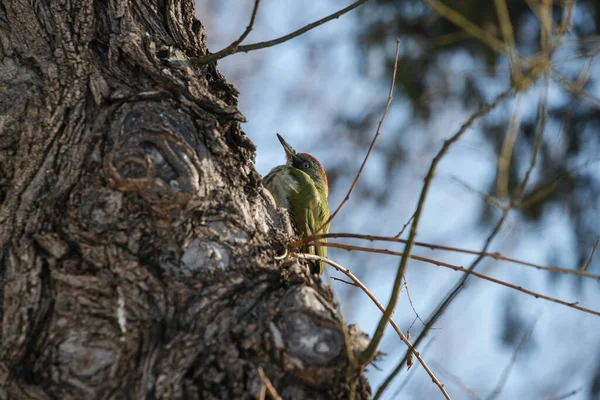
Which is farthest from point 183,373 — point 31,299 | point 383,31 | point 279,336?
point 383,31

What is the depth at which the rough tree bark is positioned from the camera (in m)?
1.94

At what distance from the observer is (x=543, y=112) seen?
211cm

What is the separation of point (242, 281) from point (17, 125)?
3.13 feet

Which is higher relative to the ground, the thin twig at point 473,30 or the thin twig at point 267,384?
the thin twig at point 473,30

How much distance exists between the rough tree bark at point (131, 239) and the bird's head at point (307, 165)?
2694mm

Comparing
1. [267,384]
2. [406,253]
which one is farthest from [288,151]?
[267,384]

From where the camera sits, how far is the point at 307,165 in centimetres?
529

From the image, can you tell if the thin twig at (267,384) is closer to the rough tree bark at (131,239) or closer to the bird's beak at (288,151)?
the rough tree bark at (131,239)

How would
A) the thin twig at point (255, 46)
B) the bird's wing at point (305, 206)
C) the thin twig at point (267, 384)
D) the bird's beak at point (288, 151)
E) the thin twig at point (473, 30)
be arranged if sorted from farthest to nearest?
the bird's beak at point (288, 151)
the bird's wing at point (305, 206)
the thin twig at point (473, 30)
the thin twig at point (255, 46)
the thin twig at point (267, 384)

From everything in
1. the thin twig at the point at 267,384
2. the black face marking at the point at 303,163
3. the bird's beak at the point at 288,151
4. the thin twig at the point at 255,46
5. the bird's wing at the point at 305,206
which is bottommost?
the thin twig at the point at 267,384

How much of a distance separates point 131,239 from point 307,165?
3266mm

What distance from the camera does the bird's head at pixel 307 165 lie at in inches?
205

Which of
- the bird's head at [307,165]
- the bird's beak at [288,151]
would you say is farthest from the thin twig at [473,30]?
the bird's beak at [288,151]

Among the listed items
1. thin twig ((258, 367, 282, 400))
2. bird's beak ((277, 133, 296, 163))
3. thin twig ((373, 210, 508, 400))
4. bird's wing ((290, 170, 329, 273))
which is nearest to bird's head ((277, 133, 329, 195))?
bird's beak ((277, 133, 296, 163))
